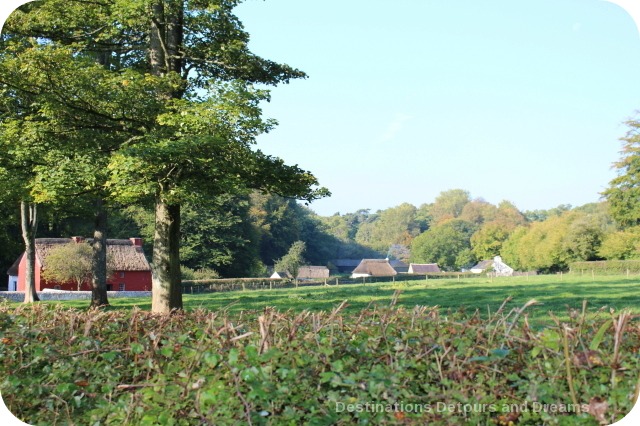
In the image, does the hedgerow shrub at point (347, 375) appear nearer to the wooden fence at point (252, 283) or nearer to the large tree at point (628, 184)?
the large tree at point (628, 184)

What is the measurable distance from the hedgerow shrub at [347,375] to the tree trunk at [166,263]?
5876 mm

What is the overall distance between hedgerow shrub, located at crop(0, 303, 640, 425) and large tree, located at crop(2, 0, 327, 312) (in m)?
4.93

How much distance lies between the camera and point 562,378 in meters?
4.24

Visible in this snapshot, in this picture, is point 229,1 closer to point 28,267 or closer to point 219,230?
point 219,230

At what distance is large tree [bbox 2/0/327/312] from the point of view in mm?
10195

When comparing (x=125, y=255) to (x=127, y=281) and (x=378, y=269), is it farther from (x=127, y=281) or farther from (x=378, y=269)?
(x=378, y=269)

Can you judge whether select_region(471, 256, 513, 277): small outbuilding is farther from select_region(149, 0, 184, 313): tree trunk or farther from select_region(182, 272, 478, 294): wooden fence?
select_region(149, 0, 184, 313): tree trunk

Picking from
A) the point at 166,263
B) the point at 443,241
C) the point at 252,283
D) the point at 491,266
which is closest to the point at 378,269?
the point at 252,283

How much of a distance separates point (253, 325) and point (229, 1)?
22.6ft

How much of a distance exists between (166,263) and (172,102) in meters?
2.66

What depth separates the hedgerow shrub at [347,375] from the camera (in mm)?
4172

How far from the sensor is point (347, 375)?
14.7 ft

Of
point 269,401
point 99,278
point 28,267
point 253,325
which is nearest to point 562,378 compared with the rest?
point 269,401

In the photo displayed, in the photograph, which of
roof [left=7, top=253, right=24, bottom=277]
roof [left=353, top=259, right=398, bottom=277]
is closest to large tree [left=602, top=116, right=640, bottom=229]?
roof [left=353, top=259, right=398, bottom=277]
